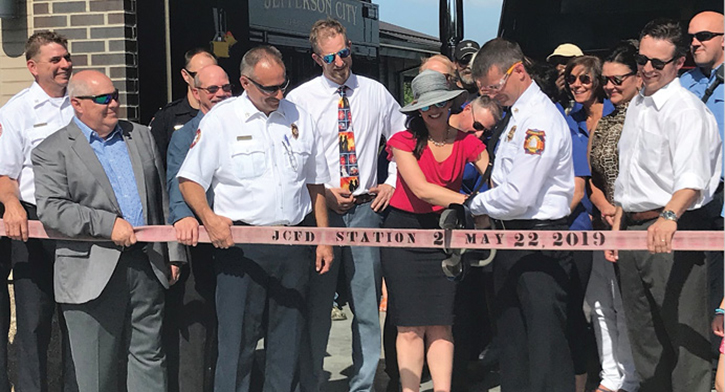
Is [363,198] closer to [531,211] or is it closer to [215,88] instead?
[215,88]

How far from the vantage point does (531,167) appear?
4.24 metres

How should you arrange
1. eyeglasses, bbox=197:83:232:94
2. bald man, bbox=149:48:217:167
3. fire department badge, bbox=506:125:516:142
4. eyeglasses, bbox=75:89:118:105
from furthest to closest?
bald man, bbox=149:48:217:167
eyeglasses, bbox=197:83:232:94
eyeglasses, bbox=75:89:118:105
fire department badge, bbox=506:125:516:142

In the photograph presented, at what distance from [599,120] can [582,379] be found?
1.51 m

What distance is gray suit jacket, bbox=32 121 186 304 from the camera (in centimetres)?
444

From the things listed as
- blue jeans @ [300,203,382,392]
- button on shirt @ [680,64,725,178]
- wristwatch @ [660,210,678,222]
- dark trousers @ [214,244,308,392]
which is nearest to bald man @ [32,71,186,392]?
dark trousers @ [214,244,308,392]

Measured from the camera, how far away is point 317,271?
4.95m

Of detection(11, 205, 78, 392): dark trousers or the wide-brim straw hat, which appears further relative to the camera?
detection(11, 205, 78, 392): dark trousers

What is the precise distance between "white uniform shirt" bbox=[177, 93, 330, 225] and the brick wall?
7.12ft

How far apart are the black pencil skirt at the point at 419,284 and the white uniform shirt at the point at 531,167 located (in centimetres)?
41

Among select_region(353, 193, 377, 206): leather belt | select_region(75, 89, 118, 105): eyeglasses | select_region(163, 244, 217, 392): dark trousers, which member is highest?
select_region(75, 89, 118, 105): eyeglasses

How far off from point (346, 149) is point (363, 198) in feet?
1.00

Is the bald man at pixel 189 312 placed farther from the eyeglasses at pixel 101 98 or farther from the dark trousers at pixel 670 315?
the dark trousers at pixel 670 315

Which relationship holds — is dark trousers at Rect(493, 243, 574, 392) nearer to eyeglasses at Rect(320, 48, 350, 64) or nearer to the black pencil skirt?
the black pencil skirt

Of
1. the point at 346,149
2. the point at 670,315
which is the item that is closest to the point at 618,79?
the point at 670,315
